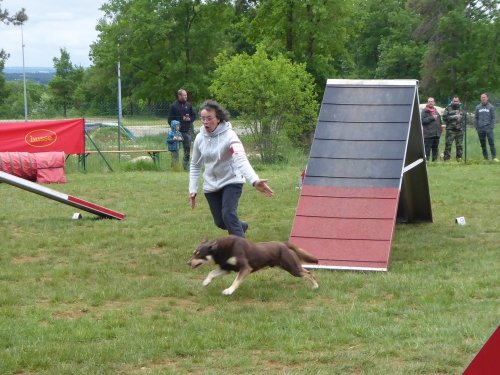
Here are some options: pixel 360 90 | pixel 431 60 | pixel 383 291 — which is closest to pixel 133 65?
pixel 431 60

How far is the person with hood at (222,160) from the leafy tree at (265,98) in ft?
38.4

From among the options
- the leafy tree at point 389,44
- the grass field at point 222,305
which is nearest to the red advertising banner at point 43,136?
the grass field at point 222,305

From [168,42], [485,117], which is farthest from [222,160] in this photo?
[168,42]

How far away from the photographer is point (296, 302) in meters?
7.07

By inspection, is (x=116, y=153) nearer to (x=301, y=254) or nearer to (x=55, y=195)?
(x=55, y=195)

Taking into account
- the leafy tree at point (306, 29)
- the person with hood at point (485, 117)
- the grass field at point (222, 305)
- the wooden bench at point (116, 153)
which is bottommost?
the wooden bench at point (116, 153)

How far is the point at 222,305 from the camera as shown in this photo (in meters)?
6.95

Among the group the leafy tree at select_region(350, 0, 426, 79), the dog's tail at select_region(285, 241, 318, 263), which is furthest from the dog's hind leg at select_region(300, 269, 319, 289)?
the leafy tree at select_region(350, 0, 426, 79)

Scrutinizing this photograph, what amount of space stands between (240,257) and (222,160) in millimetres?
1455

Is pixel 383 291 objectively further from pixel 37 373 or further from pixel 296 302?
pixel 37 373

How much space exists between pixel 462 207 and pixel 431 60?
115ft

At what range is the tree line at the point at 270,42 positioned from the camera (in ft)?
94.8

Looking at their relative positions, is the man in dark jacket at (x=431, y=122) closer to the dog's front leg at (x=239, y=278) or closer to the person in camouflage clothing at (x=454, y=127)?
the person in camouflage clothing at (x=454, y=127)

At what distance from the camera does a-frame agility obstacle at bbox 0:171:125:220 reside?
10688mm
